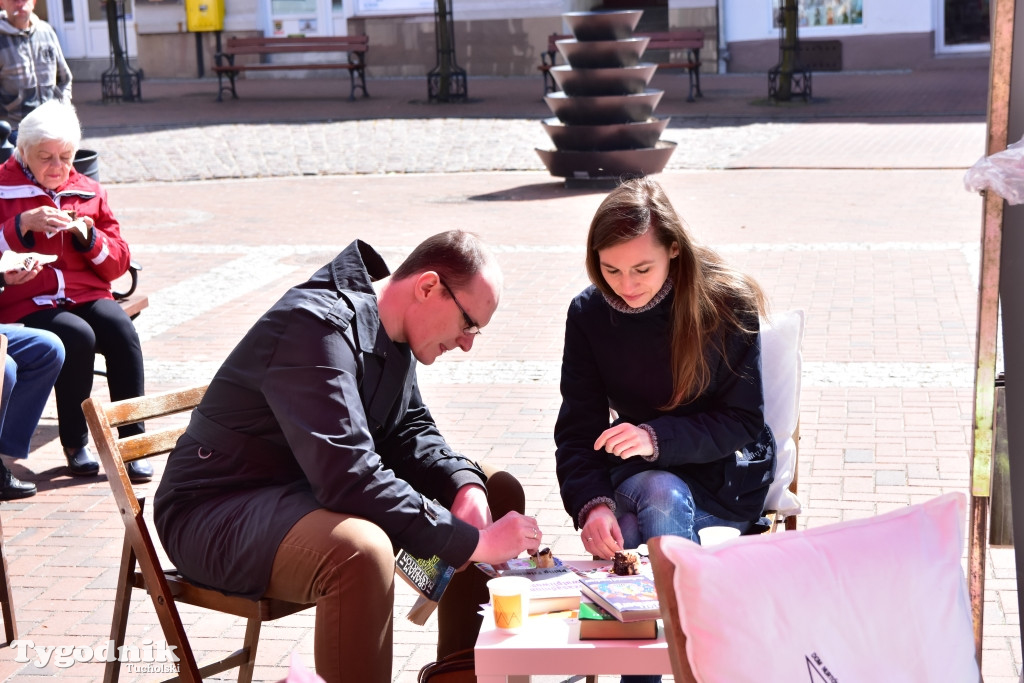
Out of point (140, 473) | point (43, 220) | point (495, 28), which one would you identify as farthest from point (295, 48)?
point (140, 473)

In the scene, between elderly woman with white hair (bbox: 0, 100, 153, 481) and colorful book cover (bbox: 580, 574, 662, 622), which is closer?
colorful book cover (bbox: 580, 574, 662, 622)

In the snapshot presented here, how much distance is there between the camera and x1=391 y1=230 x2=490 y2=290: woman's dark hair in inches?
115

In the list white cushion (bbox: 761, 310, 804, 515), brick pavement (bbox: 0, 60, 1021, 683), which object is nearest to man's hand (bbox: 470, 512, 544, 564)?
brick pavement (bbox: 0, 60, 1021, 683)

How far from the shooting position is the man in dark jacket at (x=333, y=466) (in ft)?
9.00

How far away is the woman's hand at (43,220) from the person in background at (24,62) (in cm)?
337

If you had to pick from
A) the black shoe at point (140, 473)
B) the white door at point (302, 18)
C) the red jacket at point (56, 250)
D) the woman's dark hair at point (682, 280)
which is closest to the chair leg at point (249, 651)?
the woman's dark hair at point (682, 280)

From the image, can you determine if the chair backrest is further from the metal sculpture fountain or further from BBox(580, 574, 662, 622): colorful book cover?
the metal sculpture fountain

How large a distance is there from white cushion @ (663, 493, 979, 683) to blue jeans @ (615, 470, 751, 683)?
0.88 m

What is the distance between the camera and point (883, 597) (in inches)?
88.0

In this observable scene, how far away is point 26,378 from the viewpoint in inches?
192

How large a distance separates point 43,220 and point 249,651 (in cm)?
244

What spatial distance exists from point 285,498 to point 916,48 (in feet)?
70.9

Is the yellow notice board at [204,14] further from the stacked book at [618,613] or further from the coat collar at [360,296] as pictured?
the stacked book at [618,613]

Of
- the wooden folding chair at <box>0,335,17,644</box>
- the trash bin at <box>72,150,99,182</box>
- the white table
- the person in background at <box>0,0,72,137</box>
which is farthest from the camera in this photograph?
the person in background at <box>0,0,72,137</box>
